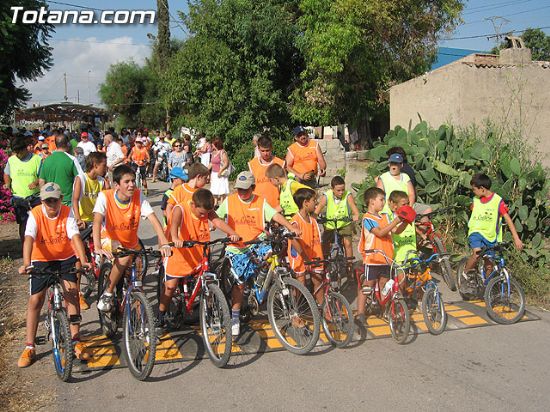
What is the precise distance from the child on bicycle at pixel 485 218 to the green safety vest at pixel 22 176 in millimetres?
6322

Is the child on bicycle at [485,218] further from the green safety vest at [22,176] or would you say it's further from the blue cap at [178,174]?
the green safety vest at [22,176]

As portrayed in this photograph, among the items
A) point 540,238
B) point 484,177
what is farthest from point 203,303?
point 540,238

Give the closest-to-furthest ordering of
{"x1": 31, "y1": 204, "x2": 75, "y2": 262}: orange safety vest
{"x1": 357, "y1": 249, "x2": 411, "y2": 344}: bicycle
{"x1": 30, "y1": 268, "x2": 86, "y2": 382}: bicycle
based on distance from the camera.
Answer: {"x1": 30, "y1": 268, "x2": 86, "y2": 382}: bicycle → {"x1": 31, "y1": 204, "x2": 75, "y2": 262}: orange safety vest → {"x1": 357, "y1": 249, "x2": 411, "y2": 344}: bicycle

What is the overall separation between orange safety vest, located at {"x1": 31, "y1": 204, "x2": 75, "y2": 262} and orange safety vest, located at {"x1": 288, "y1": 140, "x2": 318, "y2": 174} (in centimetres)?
397

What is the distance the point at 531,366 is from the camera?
5.41 meters

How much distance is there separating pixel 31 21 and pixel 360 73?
13409 millimetres

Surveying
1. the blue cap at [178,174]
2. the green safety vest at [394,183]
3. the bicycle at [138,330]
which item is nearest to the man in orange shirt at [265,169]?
the blue cap at [178,174]

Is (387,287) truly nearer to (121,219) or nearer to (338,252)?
(338,252)

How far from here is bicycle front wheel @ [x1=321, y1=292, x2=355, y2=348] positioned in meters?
5.62

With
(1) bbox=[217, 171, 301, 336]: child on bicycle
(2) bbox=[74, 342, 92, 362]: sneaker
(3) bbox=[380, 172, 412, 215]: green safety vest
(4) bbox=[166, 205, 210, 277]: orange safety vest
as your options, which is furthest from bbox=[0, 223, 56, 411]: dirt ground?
(3) bbox=[380, 172, 412, 215]: green safety vest

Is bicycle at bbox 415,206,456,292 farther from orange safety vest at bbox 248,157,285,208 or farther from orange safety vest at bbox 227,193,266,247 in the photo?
orange safety vest at bbox 227,193,266,247

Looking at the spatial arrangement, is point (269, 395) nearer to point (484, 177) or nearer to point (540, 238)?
point (484, 177)

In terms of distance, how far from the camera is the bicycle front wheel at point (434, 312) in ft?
20.1

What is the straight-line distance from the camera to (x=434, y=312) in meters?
6.23
